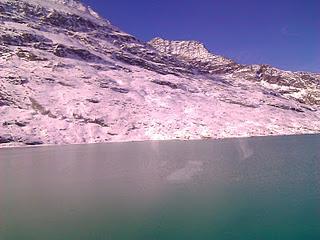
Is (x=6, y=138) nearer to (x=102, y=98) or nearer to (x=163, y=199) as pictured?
(x=102, y=98)

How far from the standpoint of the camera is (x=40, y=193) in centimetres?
4862

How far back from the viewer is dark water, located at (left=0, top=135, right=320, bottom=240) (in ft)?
108

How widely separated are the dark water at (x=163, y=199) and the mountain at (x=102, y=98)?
4855cm

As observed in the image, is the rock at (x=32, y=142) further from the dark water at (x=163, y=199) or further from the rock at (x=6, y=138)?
the dark water at (x=163, y=199)

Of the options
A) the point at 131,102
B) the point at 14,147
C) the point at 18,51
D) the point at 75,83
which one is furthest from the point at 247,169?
the point at 18,51

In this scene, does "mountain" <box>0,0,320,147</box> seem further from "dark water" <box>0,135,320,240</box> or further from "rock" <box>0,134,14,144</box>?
"dark water" <box>0,135,320,240</box>

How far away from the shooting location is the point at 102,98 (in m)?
142

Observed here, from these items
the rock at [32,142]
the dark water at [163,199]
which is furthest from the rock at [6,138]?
the dark water at [163,199]

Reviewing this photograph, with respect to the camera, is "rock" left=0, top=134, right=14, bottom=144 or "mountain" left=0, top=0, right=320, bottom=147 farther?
"mountain" left=0, top=0, right=320, bottom=147

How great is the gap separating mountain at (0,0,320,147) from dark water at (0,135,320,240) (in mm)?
48545

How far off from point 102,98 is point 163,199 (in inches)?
4011

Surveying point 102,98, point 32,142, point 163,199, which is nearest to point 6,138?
point 32,142

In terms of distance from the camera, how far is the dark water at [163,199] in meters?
Answer: 33.0

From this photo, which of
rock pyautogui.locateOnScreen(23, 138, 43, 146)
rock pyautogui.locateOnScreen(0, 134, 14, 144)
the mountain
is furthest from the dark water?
the mountain
